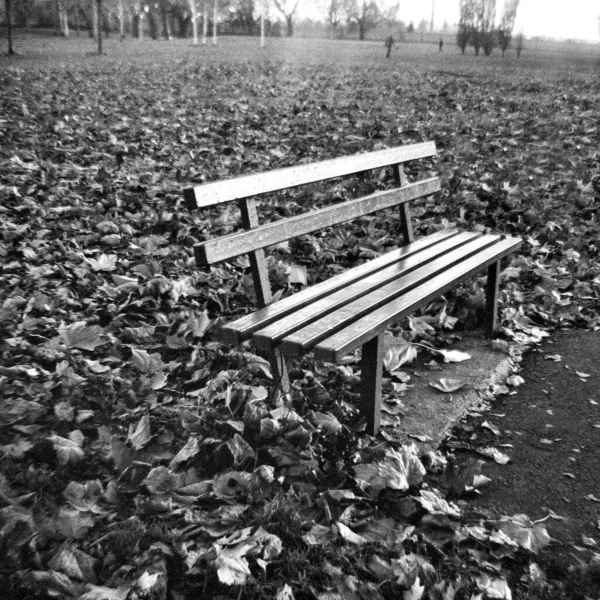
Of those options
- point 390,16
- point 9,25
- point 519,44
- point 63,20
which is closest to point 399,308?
point 9,25

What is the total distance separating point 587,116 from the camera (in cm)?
1007

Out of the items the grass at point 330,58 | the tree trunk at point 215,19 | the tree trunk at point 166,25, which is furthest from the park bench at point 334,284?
the tree trunk at point 166,25

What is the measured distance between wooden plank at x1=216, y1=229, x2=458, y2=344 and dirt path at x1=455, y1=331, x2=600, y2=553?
32.8 inches

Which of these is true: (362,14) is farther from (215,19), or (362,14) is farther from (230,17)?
(215,19)

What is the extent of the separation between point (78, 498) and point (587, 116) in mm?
10399

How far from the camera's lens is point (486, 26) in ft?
77.8

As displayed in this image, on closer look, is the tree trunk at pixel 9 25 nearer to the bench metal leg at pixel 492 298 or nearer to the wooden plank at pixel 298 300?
the wooden plank at pixel 298 300

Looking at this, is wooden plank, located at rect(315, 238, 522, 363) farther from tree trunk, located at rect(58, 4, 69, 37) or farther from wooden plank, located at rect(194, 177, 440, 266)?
tree trunk, located at rect(58, 4, 69, 37)

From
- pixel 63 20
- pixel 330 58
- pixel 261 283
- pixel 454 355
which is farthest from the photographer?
pixel 330 58

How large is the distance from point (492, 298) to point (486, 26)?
23.8m

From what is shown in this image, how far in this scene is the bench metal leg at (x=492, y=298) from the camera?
3.34 metres

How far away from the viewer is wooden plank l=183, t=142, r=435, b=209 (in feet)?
7.22

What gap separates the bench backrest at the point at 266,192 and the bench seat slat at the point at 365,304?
38 cm

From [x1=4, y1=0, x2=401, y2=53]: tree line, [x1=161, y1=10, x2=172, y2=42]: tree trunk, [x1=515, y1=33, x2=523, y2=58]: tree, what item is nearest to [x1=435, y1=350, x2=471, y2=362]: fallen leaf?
[x1=515, y1=33, x2=523, y2=58]: tree
